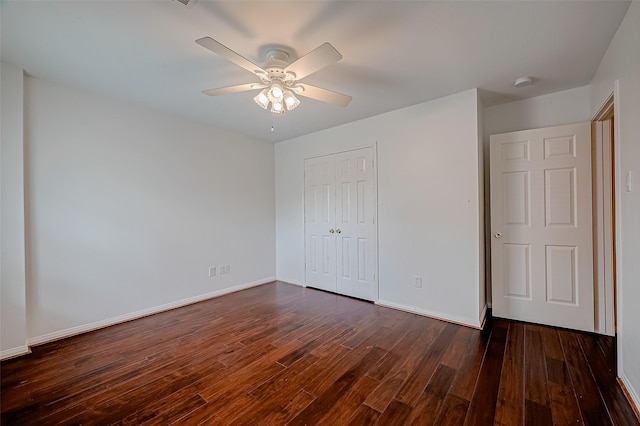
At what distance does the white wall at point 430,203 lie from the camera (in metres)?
2.70

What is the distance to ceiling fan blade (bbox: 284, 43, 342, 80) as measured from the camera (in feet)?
4.95

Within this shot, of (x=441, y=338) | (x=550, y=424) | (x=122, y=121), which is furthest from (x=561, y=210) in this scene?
(x=122, y=121)

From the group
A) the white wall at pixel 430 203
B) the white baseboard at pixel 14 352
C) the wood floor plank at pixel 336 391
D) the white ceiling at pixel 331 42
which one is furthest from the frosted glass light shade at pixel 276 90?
the white baseboard at pixel 14 352

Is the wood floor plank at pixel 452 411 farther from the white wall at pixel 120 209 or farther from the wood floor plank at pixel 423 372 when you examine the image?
the white wall at pixel 120 209

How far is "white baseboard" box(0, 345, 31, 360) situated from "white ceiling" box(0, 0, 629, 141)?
7.71ft

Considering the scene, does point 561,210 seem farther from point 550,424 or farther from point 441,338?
point 550,424

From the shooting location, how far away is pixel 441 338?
8.00ft

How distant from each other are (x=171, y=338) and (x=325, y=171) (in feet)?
9.09

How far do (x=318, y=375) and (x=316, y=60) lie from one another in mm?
2145

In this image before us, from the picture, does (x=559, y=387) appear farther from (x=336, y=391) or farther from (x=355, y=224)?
(x=355, y=224)

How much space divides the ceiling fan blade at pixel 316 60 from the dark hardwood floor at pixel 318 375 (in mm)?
2109

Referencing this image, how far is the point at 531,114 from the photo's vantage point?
2.86 meters

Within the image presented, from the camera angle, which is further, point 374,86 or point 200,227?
point 200,227

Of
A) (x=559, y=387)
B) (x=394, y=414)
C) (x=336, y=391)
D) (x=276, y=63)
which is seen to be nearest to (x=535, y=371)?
(x=559, y=387)
